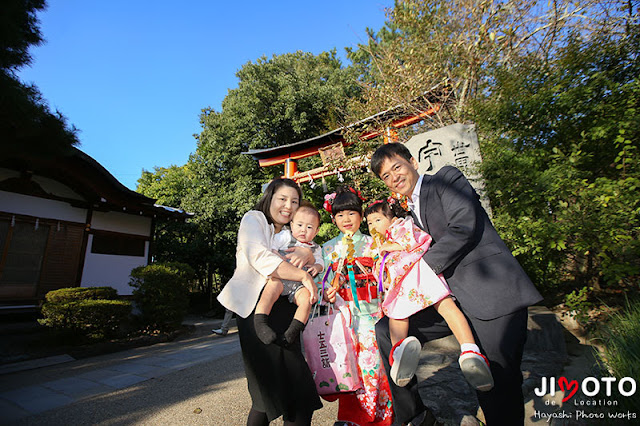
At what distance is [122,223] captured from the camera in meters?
9.87

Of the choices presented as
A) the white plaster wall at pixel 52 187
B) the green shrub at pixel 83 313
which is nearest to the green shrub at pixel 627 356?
the green shrub at pixel 83 313

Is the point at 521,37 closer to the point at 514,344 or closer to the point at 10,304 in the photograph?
the point at 514,344

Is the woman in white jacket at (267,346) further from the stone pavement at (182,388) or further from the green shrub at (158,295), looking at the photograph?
the green shrub at (158,295)

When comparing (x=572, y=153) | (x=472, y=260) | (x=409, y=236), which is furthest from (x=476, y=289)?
(x=572, y=153)

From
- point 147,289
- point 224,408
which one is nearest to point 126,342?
point 147,289

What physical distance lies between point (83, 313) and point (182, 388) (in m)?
4.16

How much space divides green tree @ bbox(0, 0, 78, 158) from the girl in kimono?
4.95m

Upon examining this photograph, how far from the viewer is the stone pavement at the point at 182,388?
297cm

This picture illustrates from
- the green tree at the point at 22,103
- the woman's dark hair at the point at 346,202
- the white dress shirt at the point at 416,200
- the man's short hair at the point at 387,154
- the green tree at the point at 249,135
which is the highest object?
the green tree at the point at 249,135

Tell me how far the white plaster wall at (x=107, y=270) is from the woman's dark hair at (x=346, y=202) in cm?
926

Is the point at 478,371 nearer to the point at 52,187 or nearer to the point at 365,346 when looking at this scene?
the point at 365,346

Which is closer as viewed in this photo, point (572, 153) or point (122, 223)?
point (572, 153)

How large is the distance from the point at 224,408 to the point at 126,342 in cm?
509

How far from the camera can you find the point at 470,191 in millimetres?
1883
